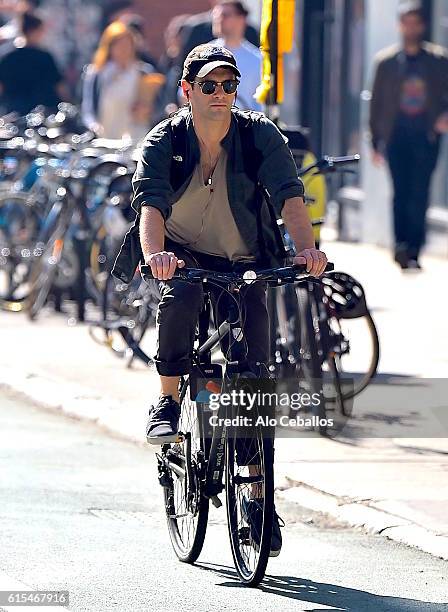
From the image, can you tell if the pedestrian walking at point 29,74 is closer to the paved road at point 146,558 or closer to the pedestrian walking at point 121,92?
the pedestrian walking at point 121,92

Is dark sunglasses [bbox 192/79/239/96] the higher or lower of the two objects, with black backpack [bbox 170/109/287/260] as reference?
higher

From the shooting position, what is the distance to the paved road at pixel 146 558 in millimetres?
6055

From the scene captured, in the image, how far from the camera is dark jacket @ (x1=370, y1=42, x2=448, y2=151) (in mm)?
15793

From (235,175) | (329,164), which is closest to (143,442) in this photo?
(329,164)

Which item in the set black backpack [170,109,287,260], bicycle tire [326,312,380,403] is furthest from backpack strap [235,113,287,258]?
bicycle tire [326,312,380,403]

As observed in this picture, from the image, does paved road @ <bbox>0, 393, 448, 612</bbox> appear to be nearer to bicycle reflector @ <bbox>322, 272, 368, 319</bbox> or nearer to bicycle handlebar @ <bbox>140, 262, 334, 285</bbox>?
bicycle handlebar @ <bbox>140, 262, 334, 285</bbox>

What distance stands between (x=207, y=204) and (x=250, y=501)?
3.50ft

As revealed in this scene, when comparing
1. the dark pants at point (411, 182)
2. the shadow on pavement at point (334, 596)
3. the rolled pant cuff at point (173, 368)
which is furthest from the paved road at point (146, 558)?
the dark pants at point (411, 182)

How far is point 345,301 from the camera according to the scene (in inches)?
366

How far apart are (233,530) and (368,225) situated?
12315mm

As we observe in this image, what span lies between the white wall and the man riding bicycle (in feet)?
36.9

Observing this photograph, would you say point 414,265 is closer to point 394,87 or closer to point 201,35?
point 394,87

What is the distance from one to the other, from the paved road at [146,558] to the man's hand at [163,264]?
41.3 inches

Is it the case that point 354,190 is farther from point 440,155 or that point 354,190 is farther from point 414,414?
point 414,414
